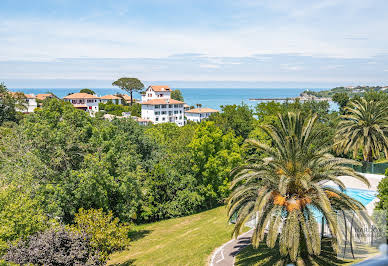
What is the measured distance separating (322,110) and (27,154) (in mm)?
54047

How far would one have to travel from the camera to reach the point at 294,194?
13961 millimetres

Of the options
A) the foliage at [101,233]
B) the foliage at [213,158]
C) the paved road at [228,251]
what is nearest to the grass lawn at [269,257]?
the paved road at [228,251]

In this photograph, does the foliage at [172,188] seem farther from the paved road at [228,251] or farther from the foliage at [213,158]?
the paved road at [228,251]

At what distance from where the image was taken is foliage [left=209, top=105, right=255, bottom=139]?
44.8 meters

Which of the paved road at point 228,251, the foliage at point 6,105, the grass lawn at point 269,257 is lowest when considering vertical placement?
the paved road at point 228,251

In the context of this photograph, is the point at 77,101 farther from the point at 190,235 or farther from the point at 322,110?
the point at 190,235

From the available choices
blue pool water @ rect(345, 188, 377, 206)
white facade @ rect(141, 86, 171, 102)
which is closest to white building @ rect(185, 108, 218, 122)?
white facade @ rect(141, 86, 171, 102)

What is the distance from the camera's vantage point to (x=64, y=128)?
76.8ft

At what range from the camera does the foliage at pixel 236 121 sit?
147 ft

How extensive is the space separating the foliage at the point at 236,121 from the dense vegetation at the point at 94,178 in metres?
5.45

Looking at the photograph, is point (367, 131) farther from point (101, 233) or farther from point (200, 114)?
point (200, 114)

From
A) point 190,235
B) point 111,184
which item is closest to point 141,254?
point 190,235

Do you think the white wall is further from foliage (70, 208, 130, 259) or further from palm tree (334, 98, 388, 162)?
foliage (70, 208, 130, 259)

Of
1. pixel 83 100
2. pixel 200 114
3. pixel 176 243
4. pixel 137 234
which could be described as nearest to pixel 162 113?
pixel 200 114
